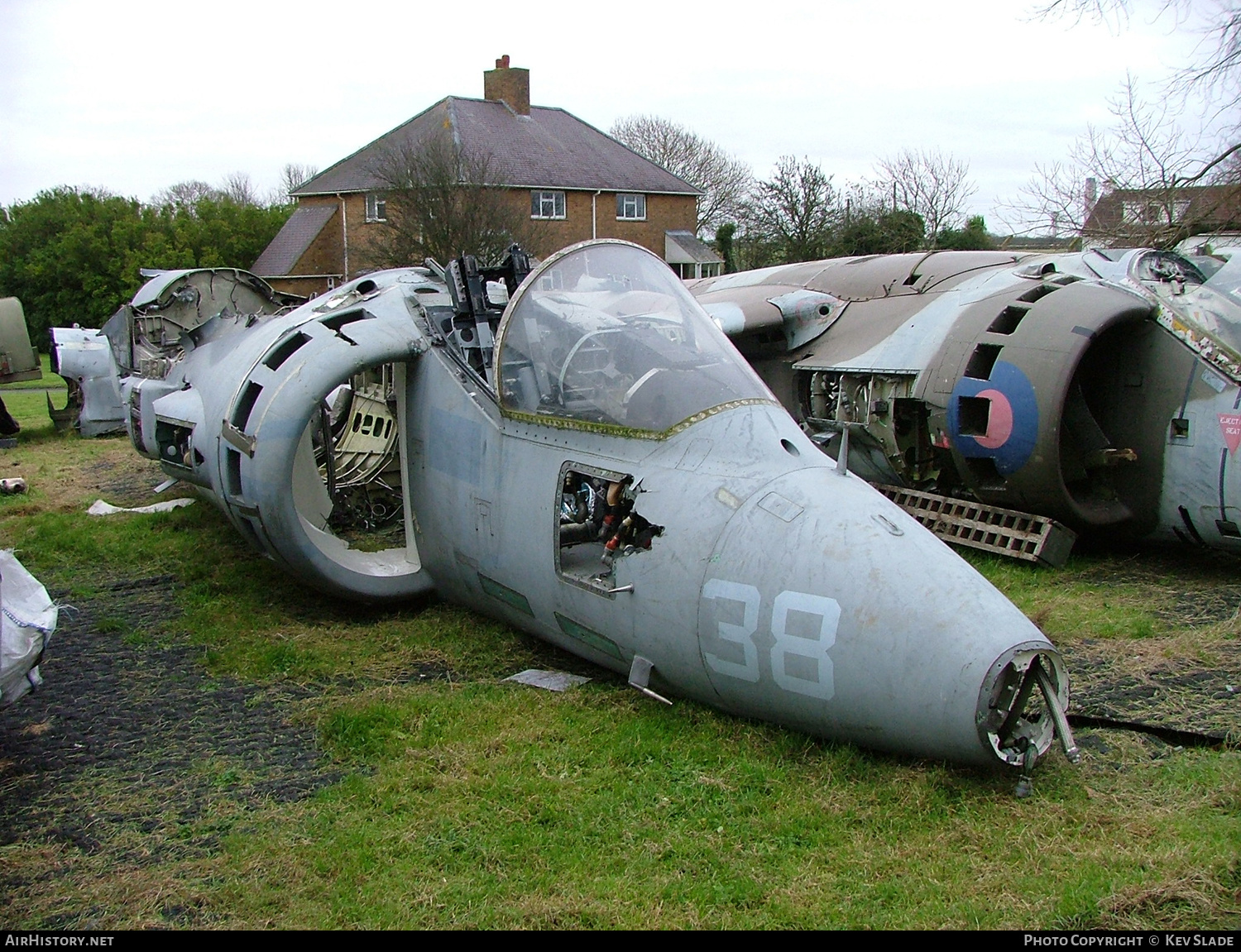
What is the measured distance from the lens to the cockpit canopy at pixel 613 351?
17.5ft

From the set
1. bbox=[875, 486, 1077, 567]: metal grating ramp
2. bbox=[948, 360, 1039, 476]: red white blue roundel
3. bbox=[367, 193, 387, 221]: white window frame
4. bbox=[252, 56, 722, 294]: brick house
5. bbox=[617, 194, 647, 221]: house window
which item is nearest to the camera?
bbox=[948, 360, 1039, 476]: red white blue roundel

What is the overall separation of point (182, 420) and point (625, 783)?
522 centimetres

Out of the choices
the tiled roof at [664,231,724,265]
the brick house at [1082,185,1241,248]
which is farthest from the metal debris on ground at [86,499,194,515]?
the tiled roof at [664,231,724,265]

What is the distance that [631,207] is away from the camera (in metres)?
40.3

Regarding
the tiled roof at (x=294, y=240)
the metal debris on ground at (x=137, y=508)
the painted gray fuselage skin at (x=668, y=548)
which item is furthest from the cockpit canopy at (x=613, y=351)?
the tiled roof at (x=294, y=240)

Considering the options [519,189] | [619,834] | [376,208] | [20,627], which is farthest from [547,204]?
[619,834]

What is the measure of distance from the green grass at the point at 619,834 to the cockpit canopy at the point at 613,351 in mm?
1585

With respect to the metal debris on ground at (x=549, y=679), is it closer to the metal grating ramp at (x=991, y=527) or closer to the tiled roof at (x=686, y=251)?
the metal grating ramp at (x=991, y=527)

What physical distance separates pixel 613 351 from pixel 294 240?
119 feet

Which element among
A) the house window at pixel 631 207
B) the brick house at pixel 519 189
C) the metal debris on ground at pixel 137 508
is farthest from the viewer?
the house window at pixel 631 207

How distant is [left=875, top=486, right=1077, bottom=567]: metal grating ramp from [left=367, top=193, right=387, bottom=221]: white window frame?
25000mm

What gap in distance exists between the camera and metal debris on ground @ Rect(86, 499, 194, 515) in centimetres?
1076

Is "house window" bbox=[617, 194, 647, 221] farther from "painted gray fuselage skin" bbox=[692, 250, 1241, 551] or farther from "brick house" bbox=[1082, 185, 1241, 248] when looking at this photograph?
"painted gray fuselage skin" bbox=[692, 250, 1241, 551]
